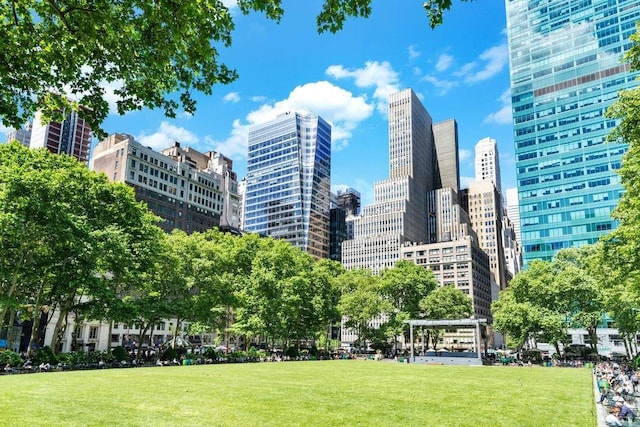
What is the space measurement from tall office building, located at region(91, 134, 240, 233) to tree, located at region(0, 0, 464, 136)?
94.5 meters

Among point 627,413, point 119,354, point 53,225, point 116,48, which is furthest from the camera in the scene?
point 119,354

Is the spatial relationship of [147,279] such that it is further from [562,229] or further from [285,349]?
[562,229]

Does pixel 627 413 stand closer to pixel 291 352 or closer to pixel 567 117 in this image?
pixel 291 352

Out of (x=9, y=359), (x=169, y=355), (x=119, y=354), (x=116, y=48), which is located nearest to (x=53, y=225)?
(x=9, y=359)

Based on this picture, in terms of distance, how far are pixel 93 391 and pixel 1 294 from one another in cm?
2179

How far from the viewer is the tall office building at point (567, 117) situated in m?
120

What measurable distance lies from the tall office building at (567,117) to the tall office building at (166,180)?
91.0 m

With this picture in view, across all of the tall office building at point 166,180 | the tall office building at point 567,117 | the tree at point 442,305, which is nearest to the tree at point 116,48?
the tree at point 442,305

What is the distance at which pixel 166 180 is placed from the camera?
12194cm

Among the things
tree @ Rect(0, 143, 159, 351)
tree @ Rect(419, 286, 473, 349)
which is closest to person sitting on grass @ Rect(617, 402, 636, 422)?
tree @ Rect(0, 143, 159, 351)

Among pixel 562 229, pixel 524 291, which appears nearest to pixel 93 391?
pixel 524 291

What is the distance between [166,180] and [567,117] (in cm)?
11187

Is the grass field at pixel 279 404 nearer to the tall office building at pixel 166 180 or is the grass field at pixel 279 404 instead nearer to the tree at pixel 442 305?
the tree at pixel 442 305

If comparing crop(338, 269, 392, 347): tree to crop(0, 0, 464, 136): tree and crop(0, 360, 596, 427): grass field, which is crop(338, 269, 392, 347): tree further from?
crop(0, 0, 464, 136): tree
